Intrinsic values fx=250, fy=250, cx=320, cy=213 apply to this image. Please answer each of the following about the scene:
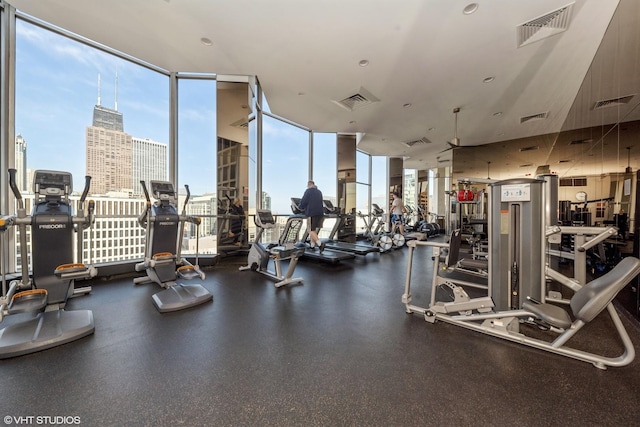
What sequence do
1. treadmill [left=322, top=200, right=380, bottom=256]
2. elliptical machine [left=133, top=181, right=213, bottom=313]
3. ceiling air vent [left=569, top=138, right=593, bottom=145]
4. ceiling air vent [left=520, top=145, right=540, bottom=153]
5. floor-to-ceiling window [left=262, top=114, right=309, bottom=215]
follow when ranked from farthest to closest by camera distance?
ceiling air vent [left=520, top=145, right=540, bottom=153] < floor-to-ceiling window [left=262, top=114, right=309, bottom=215] < treadmill [left=322, top=200, right=380, bottom=256] < ceiling air vent [left=569, top=138, right=593, bottom=145] < elliptical machine [left=133, top=181, right=213, bottom=313]

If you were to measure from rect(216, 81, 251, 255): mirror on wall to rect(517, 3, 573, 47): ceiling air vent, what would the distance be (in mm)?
4622

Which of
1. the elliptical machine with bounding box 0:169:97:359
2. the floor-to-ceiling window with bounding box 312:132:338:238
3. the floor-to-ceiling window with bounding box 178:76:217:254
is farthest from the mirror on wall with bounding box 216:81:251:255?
the floor-to-ceiling window with bounding box 312:132:338:238

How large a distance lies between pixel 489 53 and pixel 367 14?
2.21 meters

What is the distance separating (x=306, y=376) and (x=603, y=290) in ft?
6.86

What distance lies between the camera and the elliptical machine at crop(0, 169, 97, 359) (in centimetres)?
223

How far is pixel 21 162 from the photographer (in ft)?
11.4

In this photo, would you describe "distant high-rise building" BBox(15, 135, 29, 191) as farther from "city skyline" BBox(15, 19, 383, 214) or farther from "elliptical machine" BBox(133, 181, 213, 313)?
"elliptical machine" BBox(133, 181, 213, 313)

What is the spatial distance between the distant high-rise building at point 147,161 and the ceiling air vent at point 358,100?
4.01m

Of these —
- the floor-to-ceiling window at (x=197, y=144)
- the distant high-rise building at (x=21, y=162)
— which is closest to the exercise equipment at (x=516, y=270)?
the floor-to-ceiling window at (x=197, y=144)

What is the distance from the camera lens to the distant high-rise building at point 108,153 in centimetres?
425

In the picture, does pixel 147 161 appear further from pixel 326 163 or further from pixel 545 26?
pixel 545 26

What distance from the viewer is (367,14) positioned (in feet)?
10.5

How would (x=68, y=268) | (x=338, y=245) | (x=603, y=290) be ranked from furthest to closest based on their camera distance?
1. (x=338, y=245)
2. (x=68, y=268)
3. (x=603, y=290)

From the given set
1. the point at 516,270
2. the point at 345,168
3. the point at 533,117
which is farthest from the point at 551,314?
the point at 345,168
